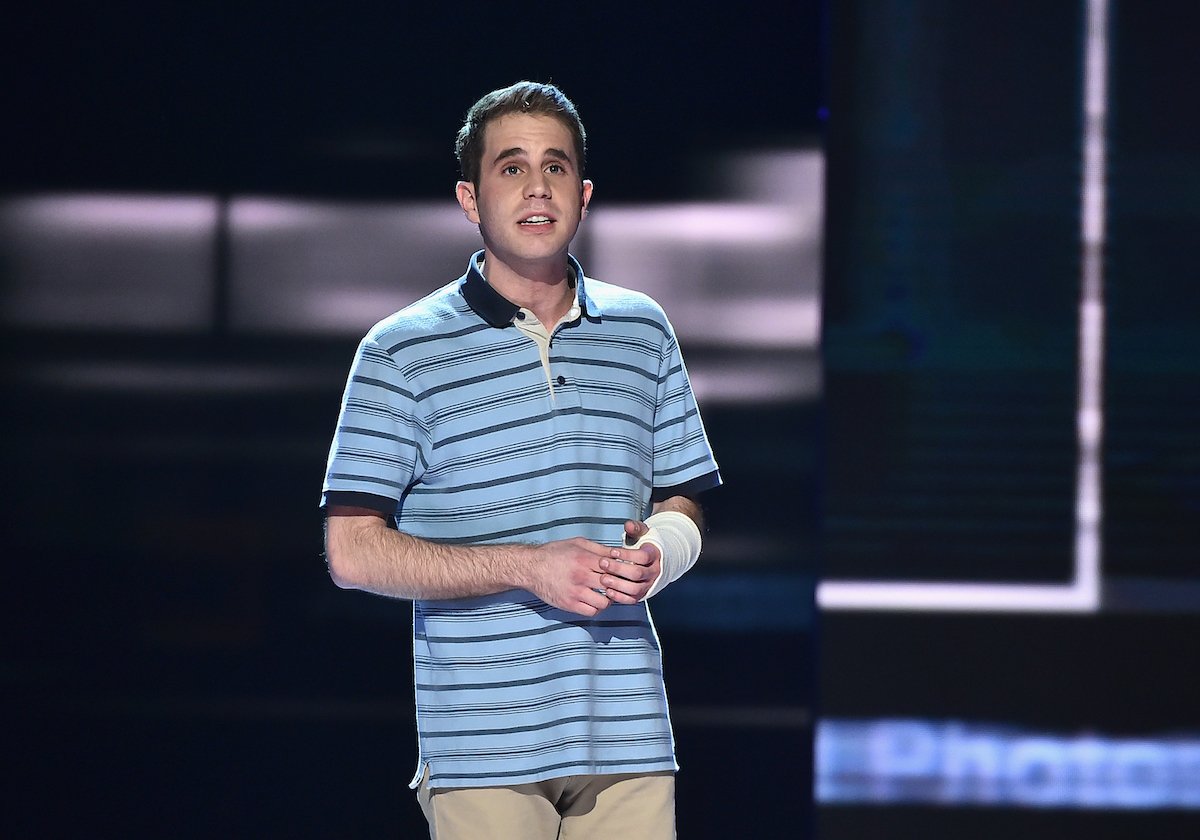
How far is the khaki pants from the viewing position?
5.85ft

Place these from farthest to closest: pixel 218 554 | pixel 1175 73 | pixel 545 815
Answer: pixel 1175 73 < pixel 218 554 < pixel 545 815

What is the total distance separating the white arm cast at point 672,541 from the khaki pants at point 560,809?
293 millimetres

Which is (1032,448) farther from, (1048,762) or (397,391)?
(397,391)

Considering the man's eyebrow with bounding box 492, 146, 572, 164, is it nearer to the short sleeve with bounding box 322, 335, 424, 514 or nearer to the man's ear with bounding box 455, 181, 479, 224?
the man's ear with bounding box 455, 181, 479, 224

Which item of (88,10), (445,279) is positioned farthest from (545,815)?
(88,10)

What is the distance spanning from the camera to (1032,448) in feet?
10.1

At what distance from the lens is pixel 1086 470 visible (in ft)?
10.2

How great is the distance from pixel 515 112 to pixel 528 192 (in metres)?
0.15

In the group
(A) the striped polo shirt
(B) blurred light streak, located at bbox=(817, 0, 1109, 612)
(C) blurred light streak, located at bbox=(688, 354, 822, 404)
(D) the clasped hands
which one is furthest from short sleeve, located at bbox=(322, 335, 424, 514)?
(B) blurred light streak, located at bbox=(817, 0, 1109, 612)

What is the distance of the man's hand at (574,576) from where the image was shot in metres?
1.71

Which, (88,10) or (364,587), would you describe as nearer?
(364,587)

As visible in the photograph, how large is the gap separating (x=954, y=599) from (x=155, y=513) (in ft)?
6.28

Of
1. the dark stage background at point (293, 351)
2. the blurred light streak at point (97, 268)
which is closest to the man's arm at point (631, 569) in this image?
the dark stage background at point (293, 351)

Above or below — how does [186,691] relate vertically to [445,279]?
below
